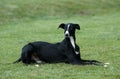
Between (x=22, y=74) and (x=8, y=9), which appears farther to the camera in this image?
(x=8, y=9)

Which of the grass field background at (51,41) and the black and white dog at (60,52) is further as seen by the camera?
the black and white dog at (60,52)

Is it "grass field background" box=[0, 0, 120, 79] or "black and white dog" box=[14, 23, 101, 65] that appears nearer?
"grass field background" box=[0, 0, 120, 79]

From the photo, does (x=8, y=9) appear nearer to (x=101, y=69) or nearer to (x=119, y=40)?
(x=119, y=40)

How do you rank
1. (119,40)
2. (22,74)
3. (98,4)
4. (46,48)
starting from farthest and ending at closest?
1. (98,4)
2. (119,40)
3. (46,48)
4. (22,74)

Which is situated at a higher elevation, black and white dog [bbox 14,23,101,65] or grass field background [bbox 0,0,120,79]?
black and white dog [bbox 14,23,101,65]

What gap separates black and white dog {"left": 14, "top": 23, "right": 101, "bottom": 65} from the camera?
49.1 feet

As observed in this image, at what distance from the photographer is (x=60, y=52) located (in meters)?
15.3

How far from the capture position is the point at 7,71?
14.1 meters

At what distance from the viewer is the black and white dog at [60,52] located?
1495cm

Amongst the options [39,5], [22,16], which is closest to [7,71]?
[22,16]

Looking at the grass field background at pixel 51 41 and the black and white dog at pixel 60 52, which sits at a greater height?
the black and white dog at pixel 60 52

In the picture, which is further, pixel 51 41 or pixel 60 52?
pixel 51 41

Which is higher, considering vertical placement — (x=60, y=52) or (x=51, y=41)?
(x=60, y=52)

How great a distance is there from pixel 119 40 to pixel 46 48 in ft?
30.3
